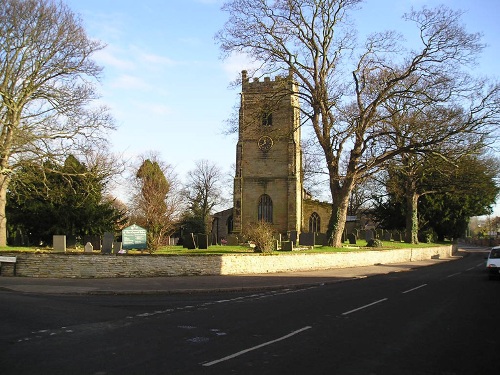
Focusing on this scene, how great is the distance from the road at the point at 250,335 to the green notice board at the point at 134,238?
27.0ft

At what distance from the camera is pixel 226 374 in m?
6.23

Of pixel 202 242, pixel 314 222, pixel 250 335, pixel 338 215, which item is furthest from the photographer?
pixel 314 222

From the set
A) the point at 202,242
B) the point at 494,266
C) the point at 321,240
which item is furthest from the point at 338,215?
the point at 494,266

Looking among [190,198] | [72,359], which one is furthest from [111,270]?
[190,198]

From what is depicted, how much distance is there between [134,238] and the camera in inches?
919

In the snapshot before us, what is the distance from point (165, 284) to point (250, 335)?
384 inches

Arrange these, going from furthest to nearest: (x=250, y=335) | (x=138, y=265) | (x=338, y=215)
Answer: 1. (x=338, y=215)
2. (x=138, y=265)
3. (x=250, y=335)

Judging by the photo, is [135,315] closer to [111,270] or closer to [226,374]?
[226,374]

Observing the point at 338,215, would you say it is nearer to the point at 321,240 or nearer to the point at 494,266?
the point at 321,240

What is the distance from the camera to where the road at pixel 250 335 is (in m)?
6.73

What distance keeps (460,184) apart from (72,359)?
44.4 meters

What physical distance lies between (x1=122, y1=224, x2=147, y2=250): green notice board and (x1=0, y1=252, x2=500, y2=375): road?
27.0 feet

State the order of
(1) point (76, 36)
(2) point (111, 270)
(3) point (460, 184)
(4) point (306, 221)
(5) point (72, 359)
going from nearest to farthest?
(5) point (72, 359), (2) point (111, 270), (1) point (76, 36), (3) point (460, 184), (4) point (306, 221)

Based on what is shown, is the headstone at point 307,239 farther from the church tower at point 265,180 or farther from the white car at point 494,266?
the church tower at point 265,180
